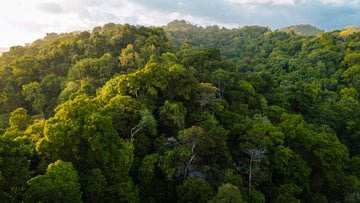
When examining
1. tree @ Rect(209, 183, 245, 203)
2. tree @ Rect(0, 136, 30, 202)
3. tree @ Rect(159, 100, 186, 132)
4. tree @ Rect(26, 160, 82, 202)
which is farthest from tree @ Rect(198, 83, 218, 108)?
tree @ Rect(0, 136, 30, 202)

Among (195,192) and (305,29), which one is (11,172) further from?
(305,29)

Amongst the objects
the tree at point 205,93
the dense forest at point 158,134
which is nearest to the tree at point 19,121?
the dense forest at point 158,134

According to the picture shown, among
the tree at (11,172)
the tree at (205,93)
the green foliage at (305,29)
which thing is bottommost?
the tree at (11,172)

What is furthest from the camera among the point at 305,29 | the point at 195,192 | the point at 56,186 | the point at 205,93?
the point at 305,29

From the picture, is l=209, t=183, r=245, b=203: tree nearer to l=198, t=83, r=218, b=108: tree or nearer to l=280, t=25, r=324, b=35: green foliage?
l=198, t=83, r=218, b=108: tree

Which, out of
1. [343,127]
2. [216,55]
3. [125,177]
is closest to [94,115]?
[125,177]

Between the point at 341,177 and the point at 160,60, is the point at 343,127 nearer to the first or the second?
the point at 341,177

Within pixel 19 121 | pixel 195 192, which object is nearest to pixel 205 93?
pixel 195 192

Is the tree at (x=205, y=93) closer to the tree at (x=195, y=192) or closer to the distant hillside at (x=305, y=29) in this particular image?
the tree at (x=195, y=192)

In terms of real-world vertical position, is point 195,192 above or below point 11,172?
below

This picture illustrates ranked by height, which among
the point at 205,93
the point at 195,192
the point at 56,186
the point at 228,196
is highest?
the point at 205,93
